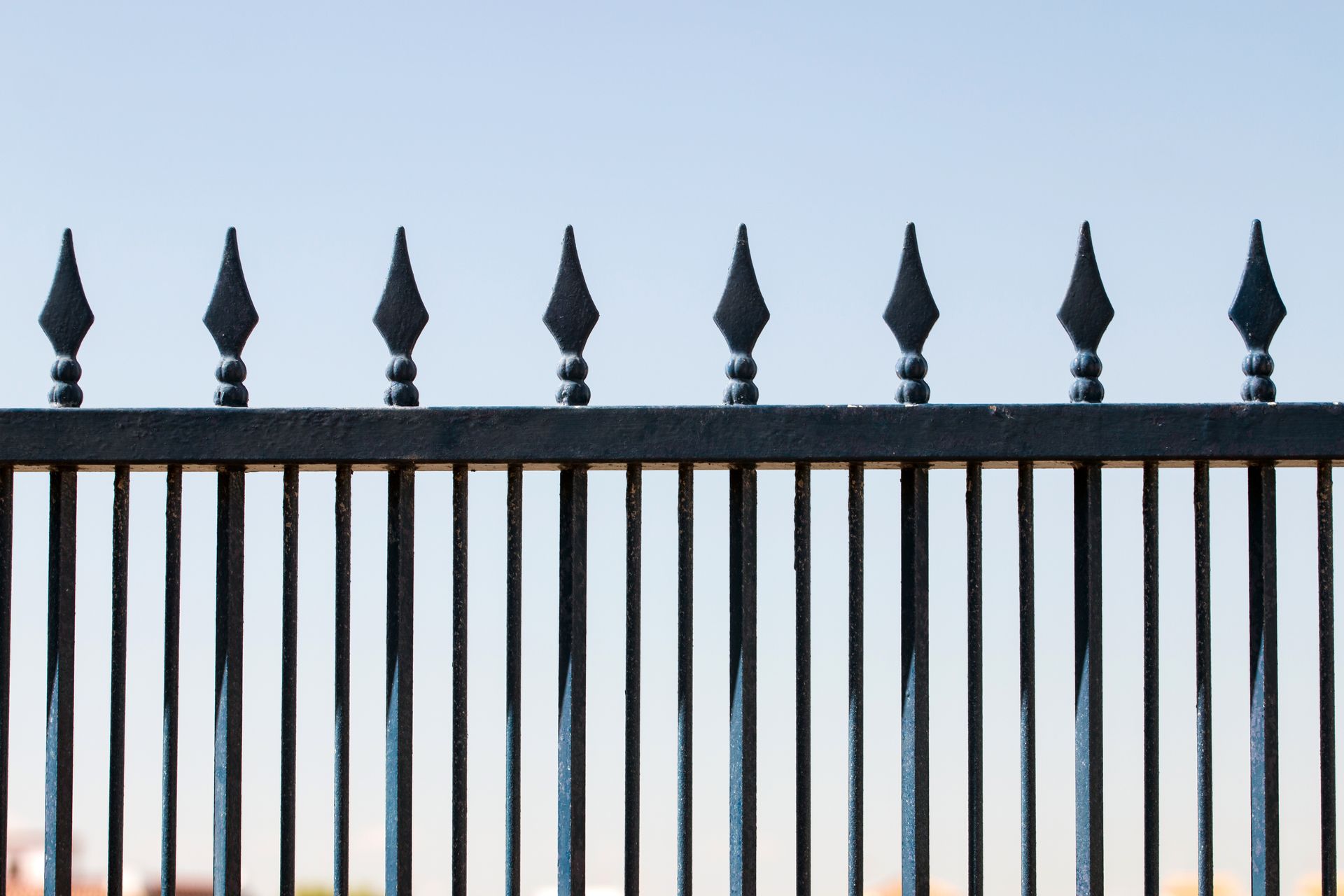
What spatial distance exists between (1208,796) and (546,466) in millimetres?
1764

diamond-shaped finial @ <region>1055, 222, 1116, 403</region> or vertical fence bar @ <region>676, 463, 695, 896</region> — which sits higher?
diamond-shaped finial @ <region>1055, 222, 1116, 403</region>

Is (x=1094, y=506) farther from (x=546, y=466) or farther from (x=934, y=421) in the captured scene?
(x=546, y=466)

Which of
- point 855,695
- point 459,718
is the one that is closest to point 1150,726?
point 855,695

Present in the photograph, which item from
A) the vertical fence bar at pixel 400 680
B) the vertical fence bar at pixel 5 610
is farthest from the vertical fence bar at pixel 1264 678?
the vertical fence bar at pixel 5 610

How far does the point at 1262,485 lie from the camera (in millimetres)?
3744

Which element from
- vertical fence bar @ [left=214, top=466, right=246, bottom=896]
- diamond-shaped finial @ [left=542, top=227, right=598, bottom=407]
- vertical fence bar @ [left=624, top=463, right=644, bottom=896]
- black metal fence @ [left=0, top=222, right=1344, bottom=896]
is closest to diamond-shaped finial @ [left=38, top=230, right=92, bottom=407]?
black metal fence @ [left=0, top=222, right=1344, bottom=896]

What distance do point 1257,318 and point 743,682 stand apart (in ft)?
5.15

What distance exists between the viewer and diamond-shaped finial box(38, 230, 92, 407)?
3.75m

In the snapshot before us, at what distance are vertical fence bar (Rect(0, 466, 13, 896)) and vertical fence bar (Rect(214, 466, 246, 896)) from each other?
517mm

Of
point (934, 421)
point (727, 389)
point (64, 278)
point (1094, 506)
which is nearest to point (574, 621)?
point (727, 389)


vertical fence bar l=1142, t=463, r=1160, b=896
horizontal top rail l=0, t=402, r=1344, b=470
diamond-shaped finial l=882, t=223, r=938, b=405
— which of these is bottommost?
vertical fence bar l=1142, t=463, r=1160, b=896

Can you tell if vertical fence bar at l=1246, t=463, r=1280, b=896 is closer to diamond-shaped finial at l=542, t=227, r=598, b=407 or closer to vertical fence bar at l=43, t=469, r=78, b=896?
diamond-shaped finial at l=542, t=227, r=598, b=407

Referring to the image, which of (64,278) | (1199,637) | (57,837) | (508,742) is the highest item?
(64,278)

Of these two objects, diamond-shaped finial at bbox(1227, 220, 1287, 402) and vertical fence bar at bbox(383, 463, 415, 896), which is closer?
vertical fence bar at bbox(383, 463, 415, 896)
